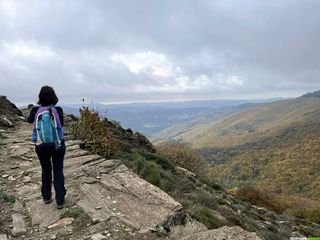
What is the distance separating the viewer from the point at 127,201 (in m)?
8.30

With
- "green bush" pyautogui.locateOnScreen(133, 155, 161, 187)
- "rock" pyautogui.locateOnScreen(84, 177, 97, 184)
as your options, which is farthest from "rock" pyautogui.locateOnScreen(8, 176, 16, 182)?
"green bush" pyautogui.locateOnScreen(133, 155, 161, 187)

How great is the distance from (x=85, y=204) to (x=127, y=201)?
0.88 m

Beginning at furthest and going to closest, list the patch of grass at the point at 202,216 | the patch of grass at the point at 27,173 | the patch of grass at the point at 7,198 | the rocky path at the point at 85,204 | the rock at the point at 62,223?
1. the patch of grass at the point at 27,173
2. the patch of grass at the point at 202,216
3. the patch of grass at the point at 7,198
4. the rock at the point at 62,223
5. the rocky path at the point at 85,204

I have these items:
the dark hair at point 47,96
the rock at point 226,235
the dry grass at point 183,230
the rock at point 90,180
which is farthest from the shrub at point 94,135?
the rock at point 226,235

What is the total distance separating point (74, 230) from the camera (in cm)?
692

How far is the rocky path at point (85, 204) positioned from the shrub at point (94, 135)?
1.52 meters

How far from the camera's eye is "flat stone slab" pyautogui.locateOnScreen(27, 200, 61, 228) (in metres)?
7.39

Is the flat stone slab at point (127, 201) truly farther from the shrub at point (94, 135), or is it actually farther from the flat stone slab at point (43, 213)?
the shrub at point (94, 135)

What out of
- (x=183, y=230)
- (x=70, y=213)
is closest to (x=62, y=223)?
(x=70, y=213)

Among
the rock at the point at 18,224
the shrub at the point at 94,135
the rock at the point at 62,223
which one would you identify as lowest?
the rock at the point at 18,224

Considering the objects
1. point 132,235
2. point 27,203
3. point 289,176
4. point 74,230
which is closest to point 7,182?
point 27,203

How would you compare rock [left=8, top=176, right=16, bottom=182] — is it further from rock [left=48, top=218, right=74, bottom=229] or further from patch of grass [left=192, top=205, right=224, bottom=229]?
patch of grass [left=192, top=205, right=224, bottom=229]

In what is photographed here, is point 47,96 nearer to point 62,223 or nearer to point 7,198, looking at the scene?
point 62,223

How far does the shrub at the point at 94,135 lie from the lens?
13102 millimetres
